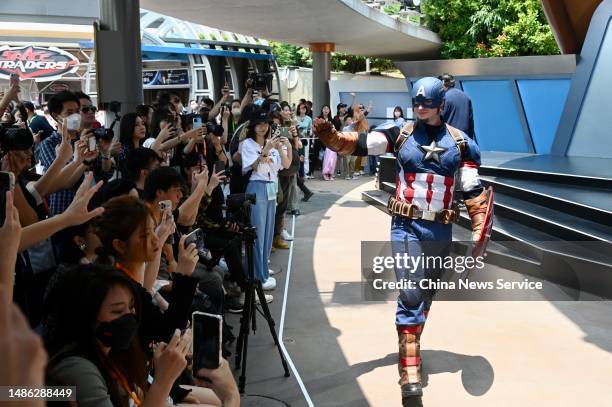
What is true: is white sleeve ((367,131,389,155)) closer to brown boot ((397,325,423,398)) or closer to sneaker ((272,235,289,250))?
brown boot ((397,325,423,398))

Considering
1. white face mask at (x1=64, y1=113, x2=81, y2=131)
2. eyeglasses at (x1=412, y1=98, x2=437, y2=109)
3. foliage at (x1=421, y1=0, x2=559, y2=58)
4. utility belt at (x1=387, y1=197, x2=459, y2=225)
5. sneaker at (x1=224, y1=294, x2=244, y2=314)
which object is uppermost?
foliage at (x1=421, y1=0, x2=559, y2=58)

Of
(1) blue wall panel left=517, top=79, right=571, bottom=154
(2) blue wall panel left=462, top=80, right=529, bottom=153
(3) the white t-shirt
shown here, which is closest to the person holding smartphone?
(3) the white t-shirt

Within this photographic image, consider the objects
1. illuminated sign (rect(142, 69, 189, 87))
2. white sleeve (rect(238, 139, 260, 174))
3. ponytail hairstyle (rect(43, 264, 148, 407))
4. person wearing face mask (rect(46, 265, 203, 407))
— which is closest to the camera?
person wearing face mask (rect(46, 265, 203, 407))

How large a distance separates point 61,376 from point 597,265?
19.8ft

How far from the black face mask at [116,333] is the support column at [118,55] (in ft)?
19.3

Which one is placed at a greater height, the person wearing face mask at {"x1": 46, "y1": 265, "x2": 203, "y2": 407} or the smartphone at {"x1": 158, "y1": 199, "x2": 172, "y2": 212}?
the smartphone at {"x1": 158, "y1": 199, "x2": 172, "y2": 212}

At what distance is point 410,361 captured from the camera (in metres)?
4.61

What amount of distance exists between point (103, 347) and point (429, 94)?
124 inches

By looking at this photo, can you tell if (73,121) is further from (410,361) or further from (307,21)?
(307,21)

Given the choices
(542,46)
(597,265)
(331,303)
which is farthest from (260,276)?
(542,46)

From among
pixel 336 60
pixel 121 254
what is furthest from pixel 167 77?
pixel 121 254

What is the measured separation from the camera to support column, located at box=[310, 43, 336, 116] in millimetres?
22344

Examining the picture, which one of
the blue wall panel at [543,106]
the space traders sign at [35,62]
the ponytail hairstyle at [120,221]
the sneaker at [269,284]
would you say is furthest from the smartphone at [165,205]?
the space traders sign at [35,62]

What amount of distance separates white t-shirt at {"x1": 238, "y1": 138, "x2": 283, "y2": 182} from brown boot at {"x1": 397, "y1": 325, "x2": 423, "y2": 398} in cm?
267
